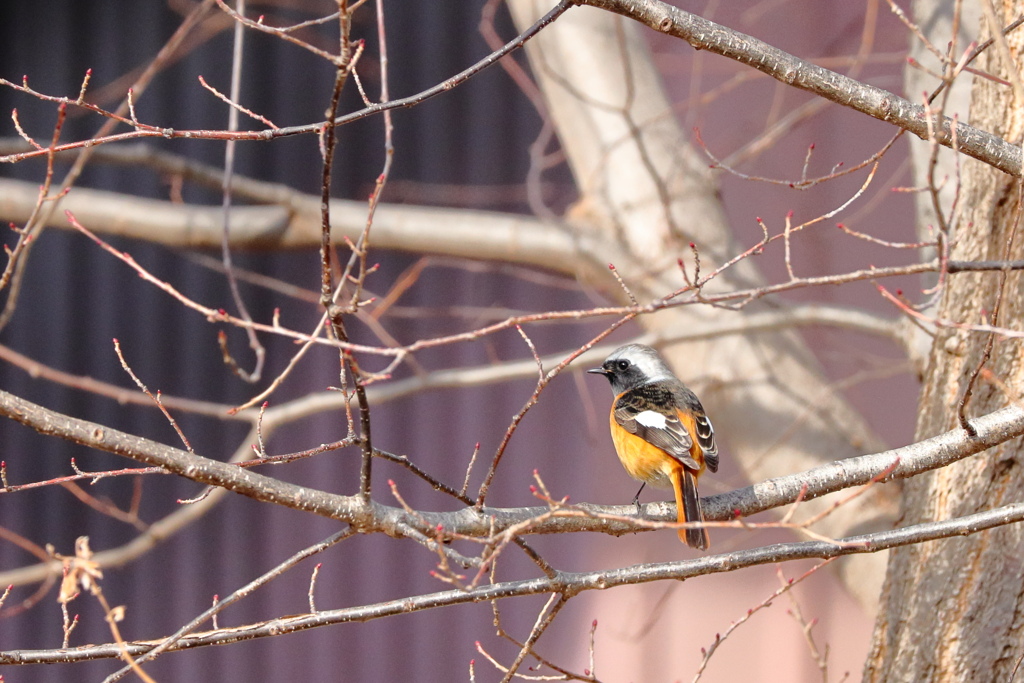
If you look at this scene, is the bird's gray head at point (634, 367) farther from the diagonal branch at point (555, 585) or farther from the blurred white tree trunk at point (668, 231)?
the diagonal branch at point (555, 585)

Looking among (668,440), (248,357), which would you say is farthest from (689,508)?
(248,357)

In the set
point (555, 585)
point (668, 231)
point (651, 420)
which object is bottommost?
point (555, 585)

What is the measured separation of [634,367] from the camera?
3627 millimetres

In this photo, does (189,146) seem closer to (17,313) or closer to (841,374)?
(17,313)

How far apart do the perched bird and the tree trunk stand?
2.14ft

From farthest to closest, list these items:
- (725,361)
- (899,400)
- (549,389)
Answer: (549,389) < (899,400) < (725,361)

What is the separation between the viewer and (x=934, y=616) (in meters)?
2.61

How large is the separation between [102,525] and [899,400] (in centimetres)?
469

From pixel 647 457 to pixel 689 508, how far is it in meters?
0.51

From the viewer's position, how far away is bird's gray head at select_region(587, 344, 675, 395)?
3.58 meters

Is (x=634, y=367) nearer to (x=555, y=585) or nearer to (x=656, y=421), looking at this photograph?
(x=656, y=421)

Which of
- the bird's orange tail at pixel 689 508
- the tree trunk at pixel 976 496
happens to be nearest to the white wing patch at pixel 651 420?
the bird's orange tail at pixel 689 508

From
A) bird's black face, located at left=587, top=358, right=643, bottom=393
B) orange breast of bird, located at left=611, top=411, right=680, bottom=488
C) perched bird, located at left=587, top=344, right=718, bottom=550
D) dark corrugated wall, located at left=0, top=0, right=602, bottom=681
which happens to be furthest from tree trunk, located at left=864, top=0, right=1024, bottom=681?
dark corrugated wall, located at left=0, top=0, right=602, bottom=681

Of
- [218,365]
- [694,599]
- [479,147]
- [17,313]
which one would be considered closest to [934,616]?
[694,599]
